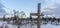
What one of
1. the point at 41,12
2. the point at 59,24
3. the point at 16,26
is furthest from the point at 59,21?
the point at 16,26

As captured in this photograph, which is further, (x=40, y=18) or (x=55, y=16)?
(x=55, y=16)

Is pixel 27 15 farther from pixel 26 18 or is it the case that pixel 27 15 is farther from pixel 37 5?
pixel 37 5

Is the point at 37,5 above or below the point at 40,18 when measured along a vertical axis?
above

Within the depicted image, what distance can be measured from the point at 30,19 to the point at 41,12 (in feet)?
1.10

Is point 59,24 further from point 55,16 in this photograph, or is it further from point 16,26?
point 16,26

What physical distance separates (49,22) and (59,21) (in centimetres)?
25

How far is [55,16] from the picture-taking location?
15.3 ft

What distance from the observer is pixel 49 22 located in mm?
4695

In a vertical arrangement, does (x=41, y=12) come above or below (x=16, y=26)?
above

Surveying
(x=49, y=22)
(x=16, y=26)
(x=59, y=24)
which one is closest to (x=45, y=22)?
(x=49, y=22)

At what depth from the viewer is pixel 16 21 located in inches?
168

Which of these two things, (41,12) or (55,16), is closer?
(41,12)

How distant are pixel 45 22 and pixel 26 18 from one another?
55 centimetres

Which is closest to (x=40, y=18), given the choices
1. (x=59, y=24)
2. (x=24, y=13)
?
(x=24, y=13)
